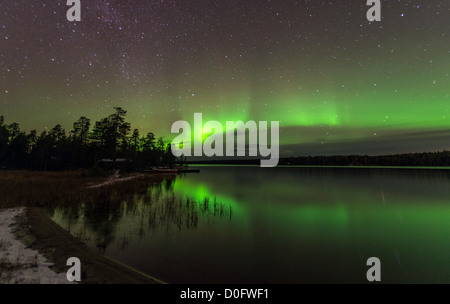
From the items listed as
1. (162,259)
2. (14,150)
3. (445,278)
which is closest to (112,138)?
(14,150)

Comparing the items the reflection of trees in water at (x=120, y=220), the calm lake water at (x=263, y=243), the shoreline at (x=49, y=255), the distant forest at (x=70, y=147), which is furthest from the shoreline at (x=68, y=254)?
the distant forest at (x=70, y=147)

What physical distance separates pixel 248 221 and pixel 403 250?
1025 cm

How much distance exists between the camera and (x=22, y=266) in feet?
21.0

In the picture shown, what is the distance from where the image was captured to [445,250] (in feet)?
37.2

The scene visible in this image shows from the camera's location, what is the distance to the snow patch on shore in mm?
5688

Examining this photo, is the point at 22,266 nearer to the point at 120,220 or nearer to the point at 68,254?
the point at 68,254

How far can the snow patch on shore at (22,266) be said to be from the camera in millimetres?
5688

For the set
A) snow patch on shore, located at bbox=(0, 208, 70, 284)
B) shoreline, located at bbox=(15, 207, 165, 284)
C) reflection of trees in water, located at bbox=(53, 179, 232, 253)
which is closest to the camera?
snow patch on shore, located at bbox=(0, 208, 70, 284)

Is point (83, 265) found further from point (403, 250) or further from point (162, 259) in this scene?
point (403, 250)

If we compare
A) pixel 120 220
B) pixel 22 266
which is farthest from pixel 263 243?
pixel 22 266

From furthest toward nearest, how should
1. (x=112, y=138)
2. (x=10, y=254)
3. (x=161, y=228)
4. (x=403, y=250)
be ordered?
(x=112, y=138)
(x=161, y=228)
(x=403, y=250)
(x=10, y=254)

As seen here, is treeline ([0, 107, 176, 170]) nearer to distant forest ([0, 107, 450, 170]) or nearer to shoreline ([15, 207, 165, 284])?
distant forest ([0, 107, 450, 170])

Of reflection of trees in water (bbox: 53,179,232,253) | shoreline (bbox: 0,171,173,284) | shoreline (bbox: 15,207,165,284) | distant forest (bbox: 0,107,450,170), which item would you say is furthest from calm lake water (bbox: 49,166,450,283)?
distant forest (bbox: 0,107,450,170)

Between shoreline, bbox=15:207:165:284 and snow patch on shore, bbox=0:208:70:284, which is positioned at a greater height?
snow patch on shore, bbox=0:208:70:284
